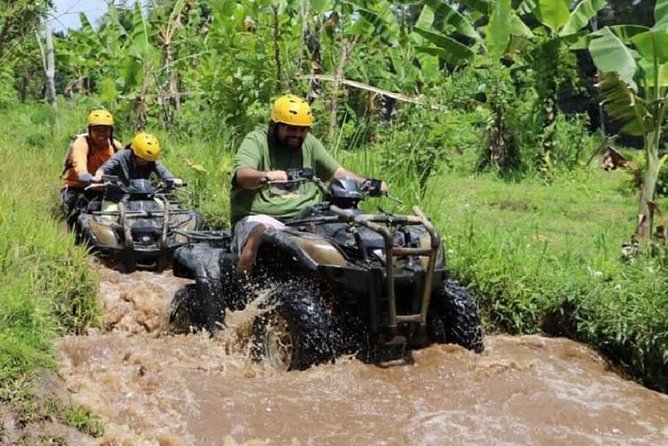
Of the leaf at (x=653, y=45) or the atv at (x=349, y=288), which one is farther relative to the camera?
the leaf at (x=653, y=45)

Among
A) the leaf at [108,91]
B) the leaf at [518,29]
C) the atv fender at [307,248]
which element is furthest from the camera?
the leaf at [108,91]

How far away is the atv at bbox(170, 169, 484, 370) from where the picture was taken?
5737 millimetres

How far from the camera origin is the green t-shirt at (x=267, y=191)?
21.8 ft

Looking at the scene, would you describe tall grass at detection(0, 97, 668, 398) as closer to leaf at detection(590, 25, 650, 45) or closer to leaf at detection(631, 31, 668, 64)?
leaf at detection(631, 31, 668, 64)

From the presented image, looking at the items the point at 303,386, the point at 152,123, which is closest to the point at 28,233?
the point at 303,386

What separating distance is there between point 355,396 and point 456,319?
3.43 ft

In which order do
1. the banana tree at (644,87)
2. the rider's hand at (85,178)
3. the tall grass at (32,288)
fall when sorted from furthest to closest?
the rider's hand at (85,178) < the banana tree at (644,87) < the tall grass at (32,288)

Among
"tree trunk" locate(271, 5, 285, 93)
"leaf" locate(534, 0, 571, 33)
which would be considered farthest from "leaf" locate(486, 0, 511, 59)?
"tree trunk" locate(271, 5, 285, 93)

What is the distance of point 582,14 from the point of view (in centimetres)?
1195

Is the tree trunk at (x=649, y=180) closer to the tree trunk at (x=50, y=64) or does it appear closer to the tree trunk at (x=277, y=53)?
the tree trunk at (x=277, y=53)

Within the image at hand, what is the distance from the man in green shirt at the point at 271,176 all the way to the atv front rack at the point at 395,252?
0.65m

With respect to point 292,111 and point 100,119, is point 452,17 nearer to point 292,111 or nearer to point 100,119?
point 100,119

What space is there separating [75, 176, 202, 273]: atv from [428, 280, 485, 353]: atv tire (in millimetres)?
3420

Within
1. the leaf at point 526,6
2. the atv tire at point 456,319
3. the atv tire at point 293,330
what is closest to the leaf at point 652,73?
the atv tire at point 456,319
